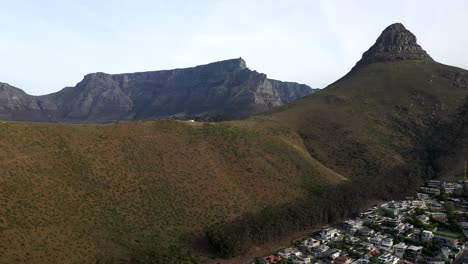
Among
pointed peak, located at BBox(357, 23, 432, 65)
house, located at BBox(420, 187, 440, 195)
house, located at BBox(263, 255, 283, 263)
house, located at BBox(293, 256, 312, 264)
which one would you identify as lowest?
house, located at BBox(263, 255, 283, 263)

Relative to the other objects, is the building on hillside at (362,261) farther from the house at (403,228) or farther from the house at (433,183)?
the house at (433,183)

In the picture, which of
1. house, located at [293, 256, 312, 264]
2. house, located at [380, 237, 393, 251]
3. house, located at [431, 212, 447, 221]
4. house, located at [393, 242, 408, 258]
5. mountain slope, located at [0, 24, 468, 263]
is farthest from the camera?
house, located at [431, 212, 447, 221]

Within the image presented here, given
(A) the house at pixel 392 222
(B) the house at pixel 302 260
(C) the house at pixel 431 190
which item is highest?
(C) the house at pixel 431 190

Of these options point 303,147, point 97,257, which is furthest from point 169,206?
point 303,147

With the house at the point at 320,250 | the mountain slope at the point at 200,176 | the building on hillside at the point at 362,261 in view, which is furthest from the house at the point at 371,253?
the mountain slope at the point at 200,176

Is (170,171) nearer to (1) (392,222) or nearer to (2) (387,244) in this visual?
(2) (387,244)

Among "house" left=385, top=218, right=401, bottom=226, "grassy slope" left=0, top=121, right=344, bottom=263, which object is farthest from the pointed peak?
"house" left=385, top=218, right=401, bottom=226

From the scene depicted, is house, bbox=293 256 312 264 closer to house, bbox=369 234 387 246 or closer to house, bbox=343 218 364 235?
house, bbox=369 234 387 246
